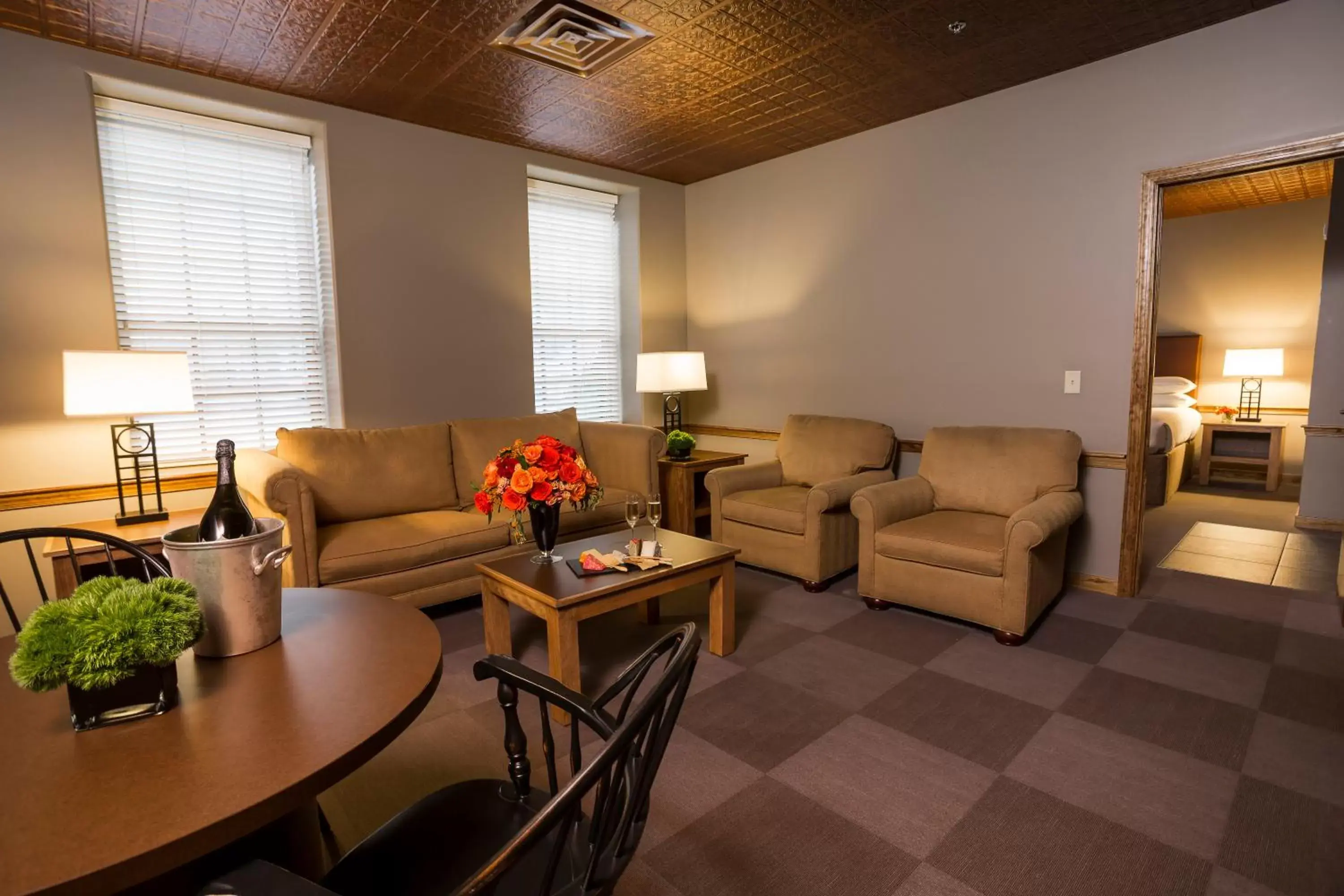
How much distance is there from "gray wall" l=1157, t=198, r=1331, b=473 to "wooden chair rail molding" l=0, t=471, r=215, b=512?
750 cm

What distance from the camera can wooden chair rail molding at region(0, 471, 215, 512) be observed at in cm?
295

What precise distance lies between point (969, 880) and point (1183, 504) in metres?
5.62

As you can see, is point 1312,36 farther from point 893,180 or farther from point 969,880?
point 969,880

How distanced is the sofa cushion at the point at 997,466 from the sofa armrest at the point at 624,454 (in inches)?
59.9

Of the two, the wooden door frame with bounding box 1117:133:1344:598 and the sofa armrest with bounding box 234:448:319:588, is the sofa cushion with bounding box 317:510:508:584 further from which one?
the wooden door frame with bounding box 1117:133:1344:598

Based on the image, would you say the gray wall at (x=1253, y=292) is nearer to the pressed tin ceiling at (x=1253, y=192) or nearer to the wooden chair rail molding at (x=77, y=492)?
the pressed tin ceiling at (x=1253, y=192)

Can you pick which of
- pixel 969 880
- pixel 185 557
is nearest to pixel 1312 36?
pixel 969 880

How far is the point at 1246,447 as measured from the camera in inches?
258

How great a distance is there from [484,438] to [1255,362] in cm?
713

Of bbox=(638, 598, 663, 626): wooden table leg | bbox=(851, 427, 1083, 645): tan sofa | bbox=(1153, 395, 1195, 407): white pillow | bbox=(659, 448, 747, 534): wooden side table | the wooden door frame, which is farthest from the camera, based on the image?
bbox=(1153, 395, 1195, 407): white pillow

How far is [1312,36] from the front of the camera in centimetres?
277

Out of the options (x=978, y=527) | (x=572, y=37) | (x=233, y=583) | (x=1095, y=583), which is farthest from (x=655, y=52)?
(x=1095, y=583)

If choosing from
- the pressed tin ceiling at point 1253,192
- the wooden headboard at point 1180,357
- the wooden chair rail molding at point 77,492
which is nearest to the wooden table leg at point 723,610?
the wooden chair rail molding at point 77,492

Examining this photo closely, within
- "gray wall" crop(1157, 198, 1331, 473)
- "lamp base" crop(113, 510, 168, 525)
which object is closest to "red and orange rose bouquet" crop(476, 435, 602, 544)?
"lamp base" crop(113, 510, 168, 525)
